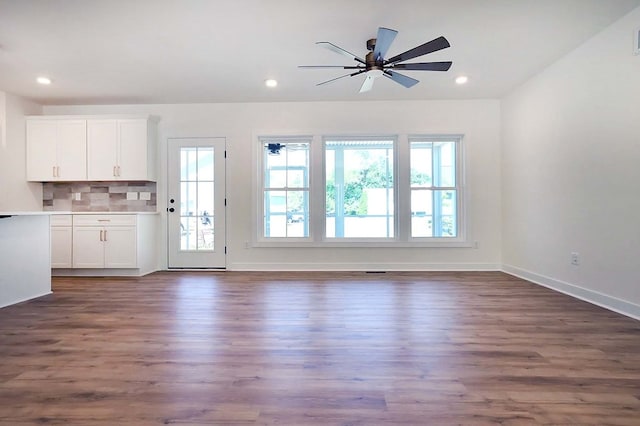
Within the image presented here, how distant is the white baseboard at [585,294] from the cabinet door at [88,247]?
5.91m

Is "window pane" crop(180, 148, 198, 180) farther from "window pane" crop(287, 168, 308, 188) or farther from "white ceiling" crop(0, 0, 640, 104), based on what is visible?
"window pane" crop(287, 168, 308, 188)

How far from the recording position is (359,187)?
542 cm

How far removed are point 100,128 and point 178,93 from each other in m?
1.33

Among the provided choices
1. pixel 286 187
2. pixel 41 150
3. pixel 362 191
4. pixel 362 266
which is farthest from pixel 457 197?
pixel 41 150

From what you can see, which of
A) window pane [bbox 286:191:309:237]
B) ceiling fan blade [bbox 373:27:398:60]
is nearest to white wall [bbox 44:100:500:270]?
window pane [bbox 286:191:309:237]

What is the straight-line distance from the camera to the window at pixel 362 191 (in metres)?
5.18

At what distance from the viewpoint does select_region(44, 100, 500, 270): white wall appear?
5.10 m

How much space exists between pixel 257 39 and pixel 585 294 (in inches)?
165

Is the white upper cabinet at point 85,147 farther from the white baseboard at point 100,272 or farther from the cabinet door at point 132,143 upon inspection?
the white baseboard at point 100,272

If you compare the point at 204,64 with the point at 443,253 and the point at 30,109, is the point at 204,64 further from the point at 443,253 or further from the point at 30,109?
the point at 443,253

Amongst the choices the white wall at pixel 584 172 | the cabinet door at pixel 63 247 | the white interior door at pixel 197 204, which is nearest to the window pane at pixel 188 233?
the white interior door at pixel 197 204

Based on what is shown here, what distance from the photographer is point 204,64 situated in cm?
379

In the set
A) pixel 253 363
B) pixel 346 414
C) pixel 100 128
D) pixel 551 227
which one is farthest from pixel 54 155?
pixel 551 227

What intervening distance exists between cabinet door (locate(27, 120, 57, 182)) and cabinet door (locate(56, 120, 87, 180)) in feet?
0.31
